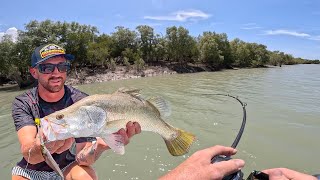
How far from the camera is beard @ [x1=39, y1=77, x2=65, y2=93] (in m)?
3.89

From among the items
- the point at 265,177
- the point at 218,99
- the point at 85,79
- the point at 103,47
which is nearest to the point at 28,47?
the point at 85,79

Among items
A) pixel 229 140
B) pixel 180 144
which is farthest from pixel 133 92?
pixel 229 140

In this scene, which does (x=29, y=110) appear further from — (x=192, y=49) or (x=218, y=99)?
(x=192, y=49)

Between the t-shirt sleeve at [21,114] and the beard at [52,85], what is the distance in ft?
1.05

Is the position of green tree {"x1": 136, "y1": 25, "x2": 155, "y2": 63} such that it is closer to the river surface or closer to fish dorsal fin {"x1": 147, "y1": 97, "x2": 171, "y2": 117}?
the river surface

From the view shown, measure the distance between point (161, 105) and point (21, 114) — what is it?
1843 mm

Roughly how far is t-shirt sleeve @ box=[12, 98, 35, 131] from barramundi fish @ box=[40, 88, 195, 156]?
131 cm

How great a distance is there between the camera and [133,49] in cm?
5384

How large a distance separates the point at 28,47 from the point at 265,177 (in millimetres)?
38526

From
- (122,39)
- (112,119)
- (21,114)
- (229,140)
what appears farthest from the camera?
(122,39)

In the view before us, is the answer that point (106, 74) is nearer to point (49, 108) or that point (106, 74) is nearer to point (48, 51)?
point (49, 108)

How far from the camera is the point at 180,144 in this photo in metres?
2.82

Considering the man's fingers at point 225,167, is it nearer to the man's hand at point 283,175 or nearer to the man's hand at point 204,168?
the man's hand at point 204,168

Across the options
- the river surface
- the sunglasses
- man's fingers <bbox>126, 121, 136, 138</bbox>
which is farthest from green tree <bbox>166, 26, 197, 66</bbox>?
man's fingers <bbox>126, 121, 136, 138</bbox>
